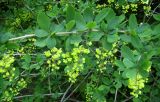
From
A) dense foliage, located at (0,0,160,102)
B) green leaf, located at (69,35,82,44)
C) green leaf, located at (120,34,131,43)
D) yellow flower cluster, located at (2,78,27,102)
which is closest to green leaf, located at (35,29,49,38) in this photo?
dense foliage, located at (0,0,160,102)

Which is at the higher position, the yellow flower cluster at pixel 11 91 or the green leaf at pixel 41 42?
the green leaf at pixel 41 42

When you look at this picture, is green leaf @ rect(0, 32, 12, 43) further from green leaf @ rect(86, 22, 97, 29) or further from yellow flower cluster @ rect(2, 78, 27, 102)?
yellow flower cluster @ rect(2, 78, 27, 102)

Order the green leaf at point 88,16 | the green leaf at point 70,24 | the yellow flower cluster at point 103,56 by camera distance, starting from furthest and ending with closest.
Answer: the yellow flower cluster at point 103,56
the green leaf at point 88,16
the green leaf at point 70,24

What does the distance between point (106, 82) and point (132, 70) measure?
0.71 meters

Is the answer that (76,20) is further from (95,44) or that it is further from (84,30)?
(95,44)

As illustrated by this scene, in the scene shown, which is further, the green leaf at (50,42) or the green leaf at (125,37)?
the green leaf at (125,37)

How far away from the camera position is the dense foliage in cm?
132

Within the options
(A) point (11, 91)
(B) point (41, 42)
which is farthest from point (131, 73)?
(A) point (11, 91)

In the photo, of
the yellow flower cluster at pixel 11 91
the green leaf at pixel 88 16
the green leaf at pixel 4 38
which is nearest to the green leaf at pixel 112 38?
the green leaf at pixel 88 16

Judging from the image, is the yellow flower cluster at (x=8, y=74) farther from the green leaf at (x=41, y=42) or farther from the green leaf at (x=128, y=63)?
the green leaf at (x=128, y=63)

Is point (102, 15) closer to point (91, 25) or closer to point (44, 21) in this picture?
point (91, 25)

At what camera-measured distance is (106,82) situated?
1.98m

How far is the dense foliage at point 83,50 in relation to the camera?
1316 millimetres

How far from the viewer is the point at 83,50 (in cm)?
143
